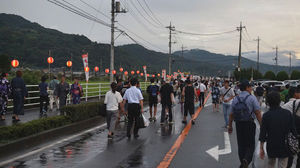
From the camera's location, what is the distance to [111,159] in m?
7.77

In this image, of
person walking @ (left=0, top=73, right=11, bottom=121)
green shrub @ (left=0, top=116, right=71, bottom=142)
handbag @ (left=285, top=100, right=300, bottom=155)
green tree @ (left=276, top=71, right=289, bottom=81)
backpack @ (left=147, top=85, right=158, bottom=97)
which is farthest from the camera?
green tree @ (left=276, top=71, right=289, bottom=81)

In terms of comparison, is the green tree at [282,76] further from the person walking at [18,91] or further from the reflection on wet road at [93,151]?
the person walking at [18,91]

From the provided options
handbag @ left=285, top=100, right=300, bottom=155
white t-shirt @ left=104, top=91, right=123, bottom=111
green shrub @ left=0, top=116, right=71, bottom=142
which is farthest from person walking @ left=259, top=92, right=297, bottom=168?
green shrub @ left=0, top=116, right=71, bottom=142

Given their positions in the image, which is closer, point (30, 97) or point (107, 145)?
point (107, 145)

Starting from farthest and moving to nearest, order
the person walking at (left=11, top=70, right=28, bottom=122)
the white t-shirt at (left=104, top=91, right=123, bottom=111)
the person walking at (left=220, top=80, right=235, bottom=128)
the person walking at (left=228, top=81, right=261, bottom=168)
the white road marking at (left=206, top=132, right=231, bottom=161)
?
the person walking at (left=220, top=80, right=235, bottom=128) < the person walking at (left=11, top=70, right=28, bottom=122) < the white t-shirt at (left=104, top=91, right=123, bottom=111) < the white road marking at (left=206, top=132, right=231, bottom=161) < the person walking at (left=228, top=81, right=261, bottom=168)

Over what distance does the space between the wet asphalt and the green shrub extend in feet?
3.48

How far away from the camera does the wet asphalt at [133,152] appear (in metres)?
7.30

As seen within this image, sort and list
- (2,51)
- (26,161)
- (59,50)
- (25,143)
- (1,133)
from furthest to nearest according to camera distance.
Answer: (59,50) < (2,51) < (25,143) < (1,133) < (26,161)

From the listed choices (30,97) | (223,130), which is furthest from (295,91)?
(30,97)

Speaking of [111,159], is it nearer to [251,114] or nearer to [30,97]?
[251,114]

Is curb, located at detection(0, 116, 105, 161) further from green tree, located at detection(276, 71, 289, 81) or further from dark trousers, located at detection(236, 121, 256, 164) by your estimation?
green tree, located at detection(276, 71, 289, 81)

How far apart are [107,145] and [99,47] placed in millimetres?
114246

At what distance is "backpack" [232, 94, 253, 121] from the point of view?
6328 millimetres

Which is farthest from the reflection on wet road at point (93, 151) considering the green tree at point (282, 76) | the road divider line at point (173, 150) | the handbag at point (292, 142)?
the green tree at point (282, 76)
